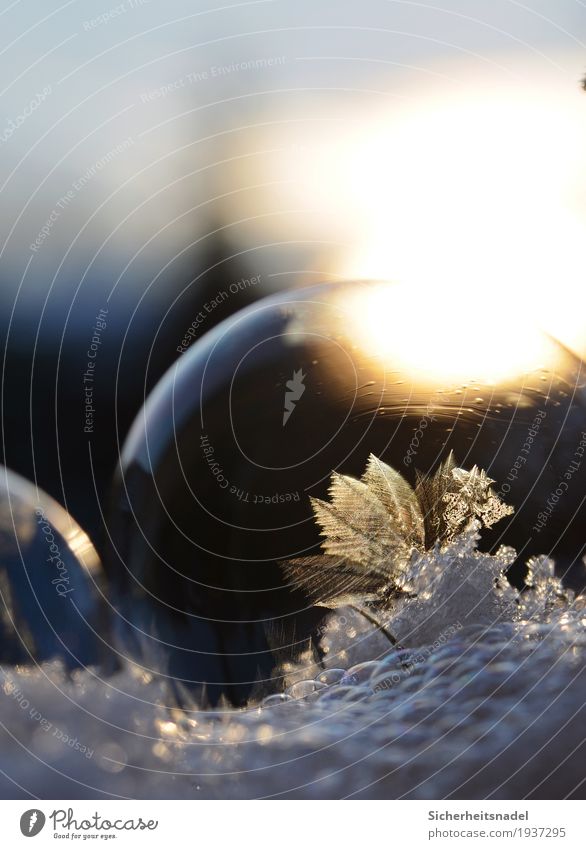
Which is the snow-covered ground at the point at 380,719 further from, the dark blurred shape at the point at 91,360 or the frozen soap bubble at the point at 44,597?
the dark blurred shape at the point at 91,360

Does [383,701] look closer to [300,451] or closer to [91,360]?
[300,451]

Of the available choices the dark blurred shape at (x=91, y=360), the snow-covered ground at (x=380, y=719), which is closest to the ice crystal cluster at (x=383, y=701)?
the snow-covered ground at (x=380, y=719)

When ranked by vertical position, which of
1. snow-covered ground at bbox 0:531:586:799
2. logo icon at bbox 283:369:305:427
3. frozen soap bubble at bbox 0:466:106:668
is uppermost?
logo icon at bbox 283:369:305:427
